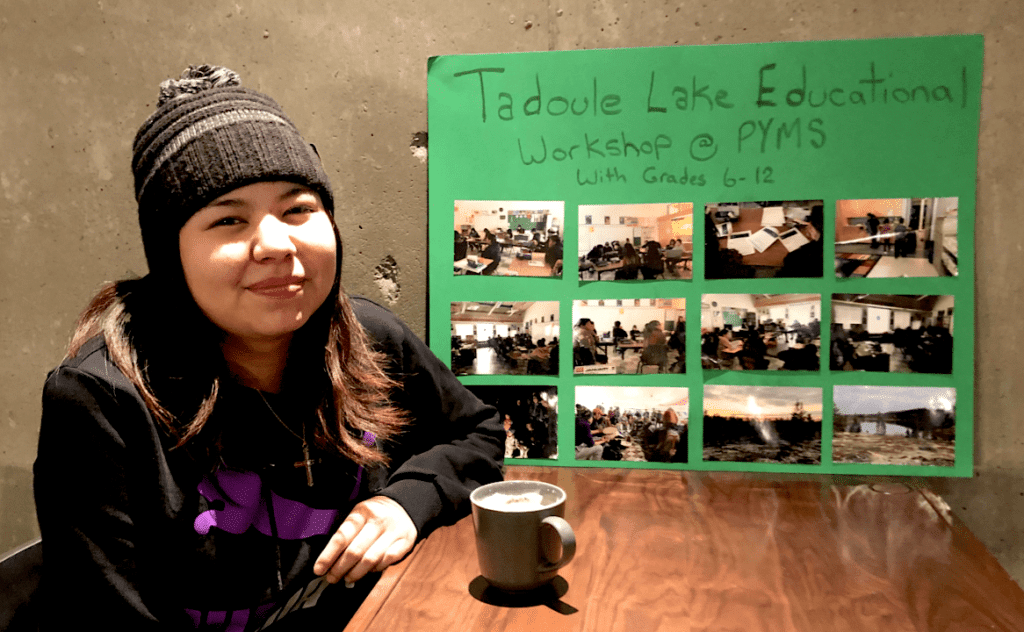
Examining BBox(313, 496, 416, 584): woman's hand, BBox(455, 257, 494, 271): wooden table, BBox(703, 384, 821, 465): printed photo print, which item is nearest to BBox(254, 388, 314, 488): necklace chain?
BBox(313, 496, 416, 584): woman's hand

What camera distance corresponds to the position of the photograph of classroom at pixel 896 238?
1126 millimetres

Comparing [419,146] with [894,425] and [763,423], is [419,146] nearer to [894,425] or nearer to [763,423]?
[763,423]

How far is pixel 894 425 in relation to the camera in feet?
3.84

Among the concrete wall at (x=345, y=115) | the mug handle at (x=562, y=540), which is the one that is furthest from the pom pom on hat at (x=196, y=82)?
the mug handle at (x=562, y=540)

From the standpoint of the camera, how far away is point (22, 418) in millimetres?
1356

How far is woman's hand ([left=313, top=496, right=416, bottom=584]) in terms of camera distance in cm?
81

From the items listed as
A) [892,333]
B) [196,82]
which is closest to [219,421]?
[196,82]

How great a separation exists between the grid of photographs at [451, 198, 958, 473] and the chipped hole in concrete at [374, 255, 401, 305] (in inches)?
4.8

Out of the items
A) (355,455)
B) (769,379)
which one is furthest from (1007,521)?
(355,455)

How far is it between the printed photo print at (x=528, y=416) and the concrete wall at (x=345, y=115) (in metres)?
0.22

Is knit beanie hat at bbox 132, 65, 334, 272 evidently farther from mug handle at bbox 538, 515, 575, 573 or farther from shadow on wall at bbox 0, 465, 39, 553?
shadow on wall at bbox 0, 465, 39, 553

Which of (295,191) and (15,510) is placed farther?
(15,510)

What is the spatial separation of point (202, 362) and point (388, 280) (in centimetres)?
45

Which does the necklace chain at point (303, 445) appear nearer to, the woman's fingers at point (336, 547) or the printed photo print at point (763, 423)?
the woman's fingers at point (336, 547)
